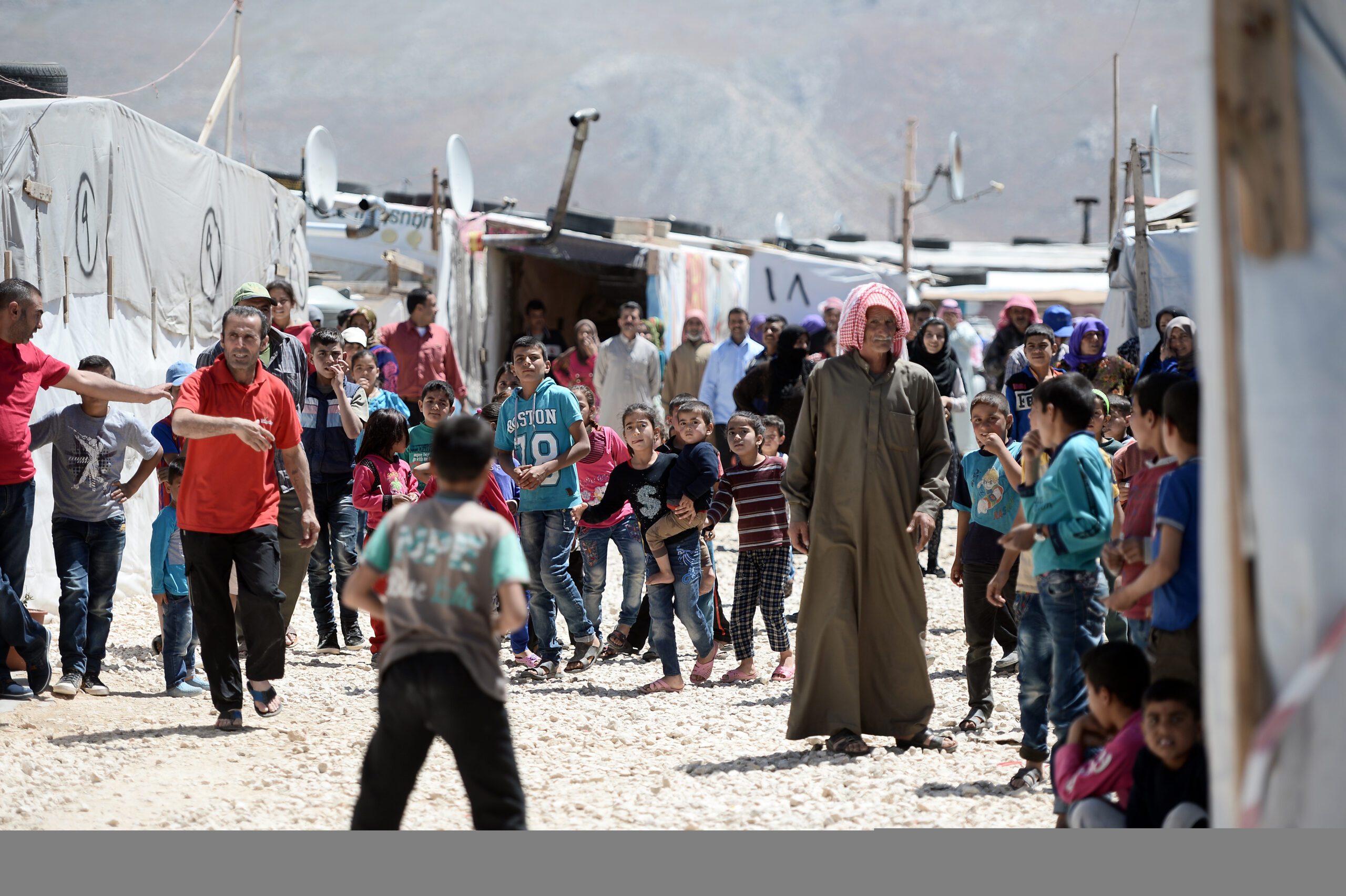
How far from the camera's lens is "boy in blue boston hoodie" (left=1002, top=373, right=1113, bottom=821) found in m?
4.65

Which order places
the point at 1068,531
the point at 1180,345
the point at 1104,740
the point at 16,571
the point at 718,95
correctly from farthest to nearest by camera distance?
the point at 718,95
the point at 1180,345
the point at 16,571
the point at 1068,531
the point at 1104,740

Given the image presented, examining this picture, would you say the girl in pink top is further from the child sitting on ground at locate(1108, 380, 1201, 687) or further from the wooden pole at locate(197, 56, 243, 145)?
the wooden pole at locate(197, 56, 243, 145)

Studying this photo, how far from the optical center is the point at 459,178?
53.7ft

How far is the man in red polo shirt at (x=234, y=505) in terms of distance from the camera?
20.2ft

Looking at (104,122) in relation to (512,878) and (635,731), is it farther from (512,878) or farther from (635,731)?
(512,878)

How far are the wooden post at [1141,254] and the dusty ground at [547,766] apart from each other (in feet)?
18.3

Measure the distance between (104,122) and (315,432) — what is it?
120 inches

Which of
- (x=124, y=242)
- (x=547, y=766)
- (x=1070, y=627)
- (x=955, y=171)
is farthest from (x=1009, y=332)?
(x=955, y=171)

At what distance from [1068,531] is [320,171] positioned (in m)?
12.3

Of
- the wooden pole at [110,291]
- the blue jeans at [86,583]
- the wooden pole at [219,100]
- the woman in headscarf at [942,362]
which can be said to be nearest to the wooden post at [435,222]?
the wooden pole at [219,100]

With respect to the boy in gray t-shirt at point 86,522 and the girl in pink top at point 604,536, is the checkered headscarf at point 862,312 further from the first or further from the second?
the boy in gray t-shirt at point 86,522

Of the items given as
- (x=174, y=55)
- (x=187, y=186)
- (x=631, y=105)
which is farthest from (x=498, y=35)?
(x=187, y=186)

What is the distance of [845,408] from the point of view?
591cm

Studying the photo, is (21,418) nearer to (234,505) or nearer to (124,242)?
(234,505)
